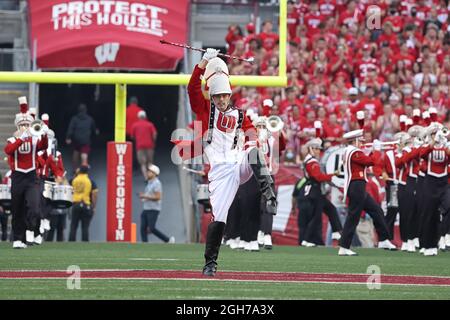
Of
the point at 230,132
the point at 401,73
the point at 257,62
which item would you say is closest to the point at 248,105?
the point at 257,62

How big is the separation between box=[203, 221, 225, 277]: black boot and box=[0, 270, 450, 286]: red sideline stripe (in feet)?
0.31

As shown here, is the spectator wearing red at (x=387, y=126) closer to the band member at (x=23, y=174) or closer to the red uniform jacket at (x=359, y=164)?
the red uniform jacket at (x=359, y=164)

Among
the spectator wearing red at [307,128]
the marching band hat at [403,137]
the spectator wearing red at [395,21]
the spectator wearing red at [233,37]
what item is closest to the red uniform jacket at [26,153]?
the marching band hat at [403,137]

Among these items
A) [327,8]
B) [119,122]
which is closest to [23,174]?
[119,122]

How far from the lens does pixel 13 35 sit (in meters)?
25.9

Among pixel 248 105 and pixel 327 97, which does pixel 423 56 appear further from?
pixel 248 105

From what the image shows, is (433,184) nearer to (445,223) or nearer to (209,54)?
(445,223)

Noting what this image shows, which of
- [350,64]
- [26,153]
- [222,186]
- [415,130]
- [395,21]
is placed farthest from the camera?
[395,21]

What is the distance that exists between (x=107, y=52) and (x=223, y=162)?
11739mm

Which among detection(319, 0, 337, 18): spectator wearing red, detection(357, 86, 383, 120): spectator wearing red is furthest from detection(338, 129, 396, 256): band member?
detection(319, 0, 337, 18): spectator wearing red

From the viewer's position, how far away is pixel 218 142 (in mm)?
12391

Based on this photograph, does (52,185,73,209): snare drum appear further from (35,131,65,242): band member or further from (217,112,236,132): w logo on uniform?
(217,112,236,132): w logo on uniform

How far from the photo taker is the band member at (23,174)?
59.2 feet

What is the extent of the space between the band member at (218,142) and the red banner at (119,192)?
9281 mm
